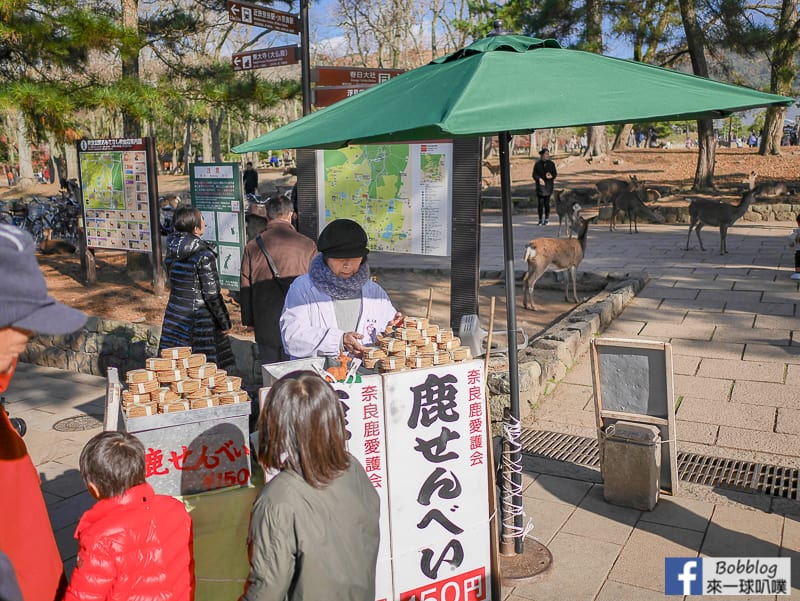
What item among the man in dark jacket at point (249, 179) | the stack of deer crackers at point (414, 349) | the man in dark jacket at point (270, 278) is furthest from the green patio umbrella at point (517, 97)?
the man in dark jacket at point (249, 179)

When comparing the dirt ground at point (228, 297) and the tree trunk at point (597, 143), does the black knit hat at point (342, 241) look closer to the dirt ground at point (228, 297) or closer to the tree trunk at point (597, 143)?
the dirt ground at point (228, 297)

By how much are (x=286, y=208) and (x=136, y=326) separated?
276 centimetres

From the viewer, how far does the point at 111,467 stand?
94.0 inches

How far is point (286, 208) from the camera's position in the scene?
5750mm

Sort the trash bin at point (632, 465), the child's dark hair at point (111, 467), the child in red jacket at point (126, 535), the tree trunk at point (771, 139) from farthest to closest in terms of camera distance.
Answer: the tree trunk at point (771, 139)
the trash bin at point (632, 465)
the child's dark hair at point (111, 467)
the child in red jacket at point (126, 535)

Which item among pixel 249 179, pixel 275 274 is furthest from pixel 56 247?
pixel 275 274

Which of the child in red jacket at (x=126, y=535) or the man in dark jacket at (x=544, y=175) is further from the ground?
the man in dark jacket at (x=544, y=175)

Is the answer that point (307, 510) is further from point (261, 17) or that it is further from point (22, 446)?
point (261, 17)

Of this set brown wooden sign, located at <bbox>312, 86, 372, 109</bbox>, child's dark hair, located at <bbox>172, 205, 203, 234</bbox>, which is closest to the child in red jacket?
child's dark hair, located at <bbox>172, 205, 203, 234</bbox>

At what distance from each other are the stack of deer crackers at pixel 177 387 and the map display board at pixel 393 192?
10.5ft

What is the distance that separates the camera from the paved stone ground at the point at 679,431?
3711 millimetres

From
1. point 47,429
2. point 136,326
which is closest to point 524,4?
point 136,326

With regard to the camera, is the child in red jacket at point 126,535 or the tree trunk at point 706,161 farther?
the tree trunk at point 706,161

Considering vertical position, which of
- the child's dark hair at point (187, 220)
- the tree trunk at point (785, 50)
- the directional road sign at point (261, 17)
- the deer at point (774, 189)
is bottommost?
the child's dark hair at point (187, 220)
